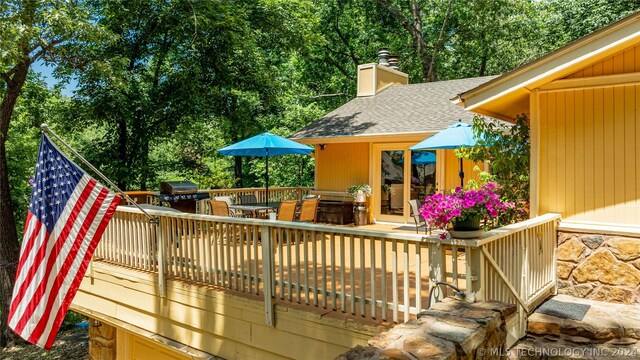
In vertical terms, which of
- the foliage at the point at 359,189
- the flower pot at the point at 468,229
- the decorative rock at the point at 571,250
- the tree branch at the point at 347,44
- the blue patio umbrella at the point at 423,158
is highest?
the tree branch at the point at 347,44

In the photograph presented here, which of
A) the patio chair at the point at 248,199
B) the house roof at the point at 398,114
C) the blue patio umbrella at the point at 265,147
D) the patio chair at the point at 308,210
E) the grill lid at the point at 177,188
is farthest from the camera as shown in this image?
the house roof at the point at 398,114

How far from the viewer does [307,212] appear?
8.68 metres

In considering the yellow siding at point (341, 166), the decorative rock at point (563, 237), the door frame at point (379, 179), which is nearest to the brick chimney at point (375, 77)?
the yellow siding at point (341, 166)

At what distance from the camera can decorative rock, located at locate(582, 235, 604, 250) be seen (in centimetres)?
493

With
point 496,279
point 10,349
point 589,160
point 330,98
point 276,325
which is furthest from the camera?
point 330,98

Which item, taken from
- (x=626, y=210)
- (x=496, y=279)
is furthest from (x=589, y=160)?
(x=496, y=279)

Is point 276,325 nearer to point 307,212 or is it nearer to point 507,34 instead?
point 307,212

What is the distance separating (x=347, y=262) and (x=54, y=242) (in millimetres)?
3943

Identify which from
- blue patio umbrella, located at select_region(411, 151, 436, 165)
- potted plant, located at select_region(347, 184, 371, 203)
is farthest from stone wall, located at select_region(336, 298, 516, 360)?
potted plant, located at select_region(347, 184, 371, 203)

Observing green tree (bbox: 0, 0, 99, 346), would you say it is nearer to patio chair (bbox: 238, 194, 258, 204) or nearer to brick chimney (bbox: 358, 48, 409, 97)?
patio chair (bbox: 238, 194, 258, 204)

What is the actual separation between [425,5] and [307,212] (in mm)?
16936

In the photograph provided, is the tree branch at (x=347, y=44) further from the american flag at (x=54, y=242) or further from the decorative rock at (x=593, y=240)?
the american flag at (x=54, y=242)

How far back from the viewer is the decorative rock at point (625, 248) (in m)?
4.74

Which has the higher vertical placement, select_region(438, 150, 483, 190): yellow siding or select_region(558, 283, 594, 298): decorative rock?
select_region(438, 150, 483, 190): yellow siding
